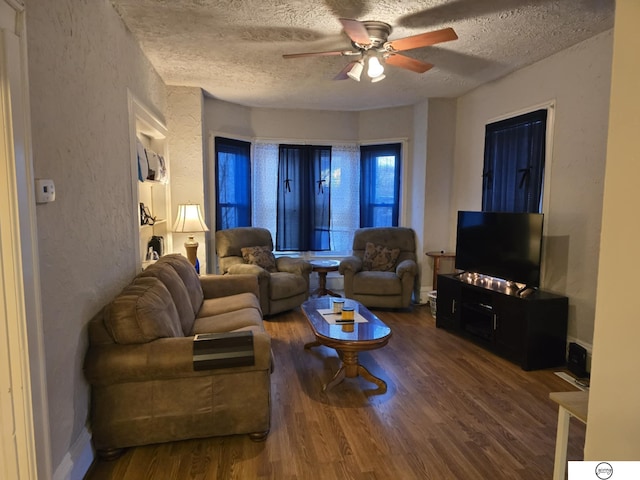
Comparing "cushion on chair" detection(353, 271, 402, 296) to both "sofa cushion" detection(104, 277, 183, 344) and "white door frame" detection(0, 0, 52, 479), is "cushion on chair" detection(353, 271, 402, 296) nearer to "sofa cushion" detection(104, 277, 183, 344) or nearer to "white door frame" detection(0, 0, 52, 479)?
"sofa cushion" detection(104, 277, 183, 344)

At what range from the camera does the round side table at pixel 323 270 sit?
514cm

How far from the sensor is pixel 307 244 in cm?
575

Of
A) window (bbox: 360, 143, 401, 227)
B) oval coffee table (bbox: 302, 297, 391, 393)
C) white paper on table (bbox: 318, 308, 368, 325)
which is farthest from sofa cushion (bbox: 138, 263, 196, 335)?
window (bbox: 360, 143, 401, 227)

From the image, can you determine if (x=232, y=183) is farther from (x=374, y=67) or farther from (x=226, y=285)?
(x=374, y=67)

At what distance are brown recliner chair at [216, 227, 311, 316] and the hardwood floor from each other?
1058 mm

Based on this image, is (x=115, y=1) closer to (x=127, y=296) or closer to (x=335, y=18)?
A: (x=335, y=18)

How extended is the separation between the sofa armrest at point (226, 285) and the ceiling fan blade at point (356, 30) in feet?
7.57

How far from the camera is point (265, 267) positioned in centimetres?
493

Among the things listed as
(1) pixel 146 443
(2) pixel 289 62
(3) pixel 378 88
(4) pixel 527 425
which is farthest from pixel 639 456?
(3) pixel 378 88

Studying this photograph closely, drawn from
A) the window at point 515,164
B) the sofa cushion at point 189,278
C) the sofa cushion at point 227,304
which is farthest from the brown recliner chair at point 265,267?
the window at point 515,164

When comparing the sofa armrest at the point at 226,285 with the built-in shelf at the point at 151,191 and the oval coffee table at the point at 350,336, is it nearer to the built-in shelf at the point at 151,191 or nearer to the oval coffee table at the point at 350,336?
the built-in shelf at the point at 151,191

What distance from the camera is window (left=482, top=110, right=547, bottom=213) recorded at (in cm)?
362

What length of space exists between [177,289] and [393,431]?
5.63 ft

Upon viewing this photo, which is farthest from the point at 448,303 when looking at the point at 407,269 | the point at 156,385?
the point at 156,385
